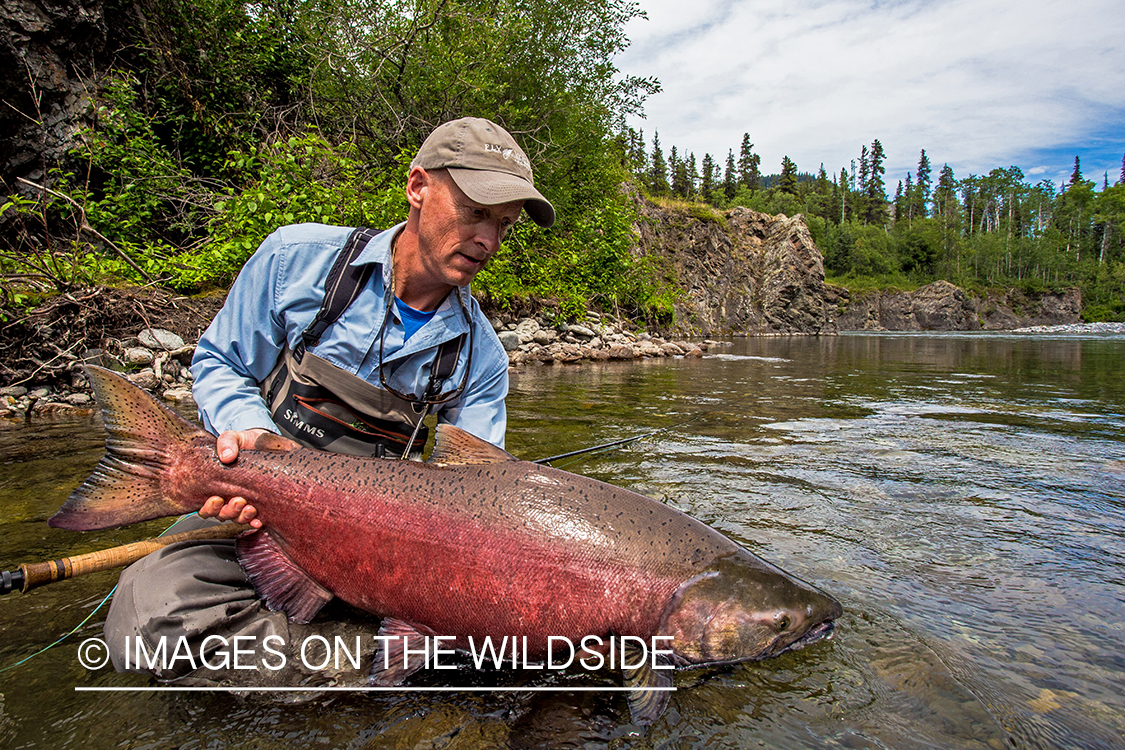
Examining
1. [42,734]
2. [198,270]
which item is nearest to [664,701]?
[42,734]

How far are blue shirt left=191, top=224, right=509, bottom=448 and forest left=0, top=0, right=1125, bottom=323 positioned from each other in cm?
574

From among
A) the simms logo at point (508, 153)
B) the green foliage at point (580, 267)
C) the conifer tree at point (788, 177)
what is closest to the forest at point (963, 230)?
the conifer tree at point (788, 177)

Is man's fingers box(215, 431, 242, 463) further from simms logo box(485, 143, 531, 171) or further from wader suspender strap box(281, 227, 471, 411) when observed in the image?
simms logo box(485, 143, 531, 171)

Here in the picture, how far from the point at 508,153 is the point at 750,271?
66.7 meters

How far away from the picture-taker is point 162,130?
12.8 metres

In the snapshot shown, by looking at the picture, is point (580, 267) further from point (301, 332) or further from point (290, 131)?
point (301, 332)

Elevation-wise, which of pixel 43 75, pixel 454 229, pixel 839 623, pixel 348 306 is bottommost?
pixel 839 623

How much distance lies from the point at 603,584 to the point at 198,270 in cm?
1007

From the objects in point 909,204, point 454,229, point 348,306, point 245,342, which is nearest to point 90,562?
point 245,342

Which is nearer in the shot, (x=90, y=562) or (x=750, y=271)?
(x=90, y=562)

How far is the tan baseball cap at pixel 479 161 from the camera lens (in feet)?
8.35

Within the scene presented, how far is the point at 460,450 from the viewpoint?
2422 mm

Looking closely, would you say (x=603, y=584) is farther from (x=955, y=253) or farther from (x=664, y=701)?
(x=955, y=253)

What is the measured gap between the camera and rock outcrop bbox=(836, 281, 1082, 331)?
7744 cm
